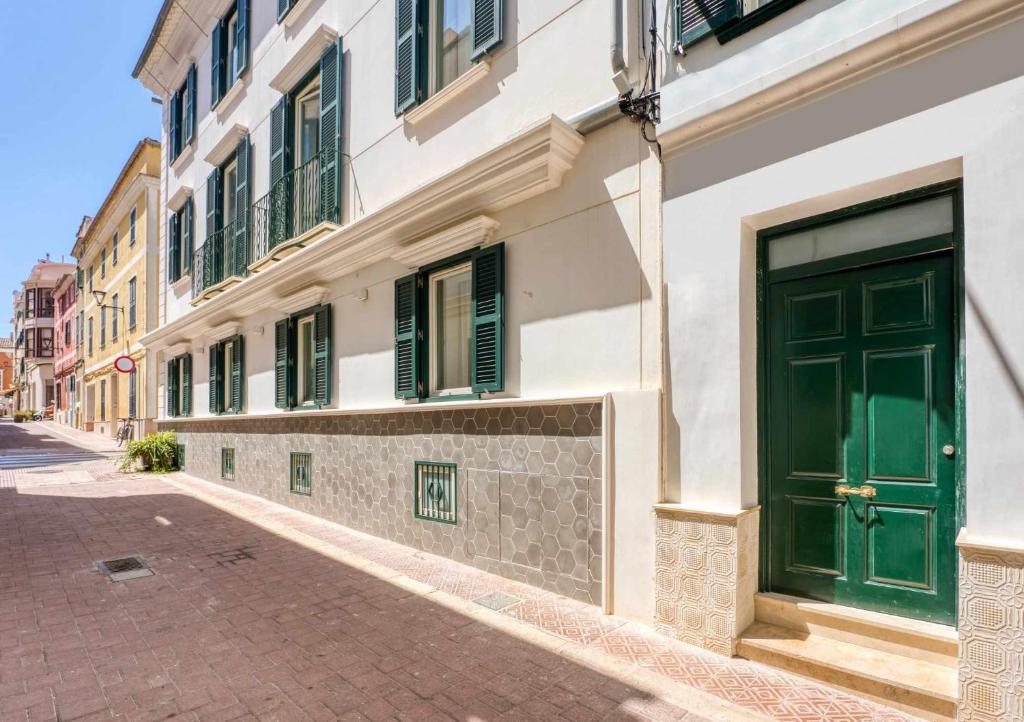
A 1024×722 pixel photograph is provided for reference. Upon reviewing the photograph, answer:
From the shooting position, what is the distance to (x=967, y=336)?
309 cm

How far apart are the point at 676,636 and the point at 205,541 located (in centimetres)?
624

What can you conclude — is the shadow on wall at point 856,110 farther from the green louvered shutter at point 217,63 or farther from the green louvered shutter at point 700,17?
the green louvered shutter at point 217,63

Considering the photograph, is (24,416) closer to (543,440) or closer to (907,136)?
(543,440)

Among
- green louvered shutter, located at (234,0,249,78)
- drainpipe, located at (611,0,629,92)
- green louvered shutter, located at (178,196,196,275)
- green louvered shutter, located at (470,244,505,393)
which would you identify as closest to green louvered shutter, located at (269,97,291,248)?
green louvered shutter, located at (234,0,249,78)

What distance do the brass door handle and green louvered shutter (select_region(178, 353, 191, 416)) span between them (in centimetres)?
1496

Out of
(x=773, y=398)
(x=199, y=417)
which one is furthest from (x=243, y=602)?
(x=199, y=417)

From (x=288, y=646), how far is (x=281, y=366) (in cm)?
658

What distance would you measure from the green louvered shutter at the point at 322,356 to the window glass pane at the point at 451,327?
8.40ft

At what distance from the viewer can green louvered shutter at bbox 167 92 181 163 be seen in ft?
50.9

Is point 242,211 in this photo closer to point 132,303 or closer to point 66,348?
point 132,303

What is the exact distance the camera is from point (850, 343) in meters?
3.84

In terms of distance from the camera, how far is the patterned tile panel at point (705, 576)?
3873 mm

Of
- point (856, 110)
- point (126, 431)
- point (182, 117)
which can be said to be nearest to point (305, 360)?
point (856, 110)

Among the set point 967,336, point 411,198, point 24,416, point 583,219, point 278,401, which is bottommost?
point 24,416
